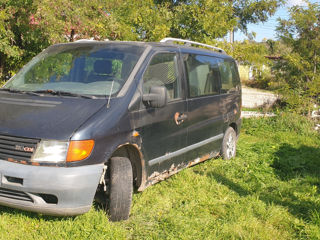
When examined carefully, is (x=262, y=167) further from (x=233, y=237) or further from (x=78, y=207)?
(x=78, y=207)

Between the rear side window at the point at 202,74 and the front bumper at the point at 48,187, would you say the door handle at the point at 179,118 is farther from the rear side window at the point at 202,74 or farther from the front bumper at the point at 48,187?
the front bumper at the point at 48,187

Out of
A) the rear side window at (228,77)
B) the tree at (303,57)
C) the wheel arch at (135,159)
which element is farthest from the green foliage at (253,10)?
the wheel arch at (135,159)

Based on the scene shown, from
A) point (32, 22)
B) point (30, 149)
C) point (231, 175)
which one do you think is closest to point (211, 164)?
point (231, 175)

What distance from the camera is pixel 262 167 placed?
6.20 metres

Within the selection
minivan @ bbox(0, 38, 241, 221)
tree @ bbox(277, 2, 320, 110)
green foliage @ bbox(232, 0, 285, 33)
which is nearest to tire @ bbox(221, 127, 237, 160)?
minivan @ bbox(0, 38, 241, 221)

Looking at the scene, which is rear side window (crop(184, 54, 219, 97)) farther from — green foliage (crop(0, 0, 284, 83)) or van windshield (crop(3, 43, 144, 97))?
green foliage (crop(0, 0, 284, 83))

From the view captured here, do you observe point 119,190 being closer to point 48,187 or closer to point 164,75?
point 48,187

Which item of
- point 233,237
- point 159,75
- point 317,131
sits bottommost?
point 317,131

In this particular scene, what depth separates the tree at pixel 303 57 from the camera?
10.8 meters

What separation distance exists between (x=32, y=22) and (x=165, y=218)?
4.48 m

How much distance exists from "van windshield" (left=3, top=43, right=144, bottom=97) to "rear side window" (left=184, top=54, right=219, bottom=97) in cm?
96

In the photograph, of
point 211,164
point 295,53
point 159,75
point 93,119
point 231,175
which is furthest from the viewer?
point 295,53

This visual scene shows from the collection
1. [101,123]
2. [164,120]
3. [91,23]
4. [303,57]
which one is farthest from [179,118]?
[303,57]

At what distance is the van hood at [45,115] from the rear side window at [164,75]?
30.2 inches
